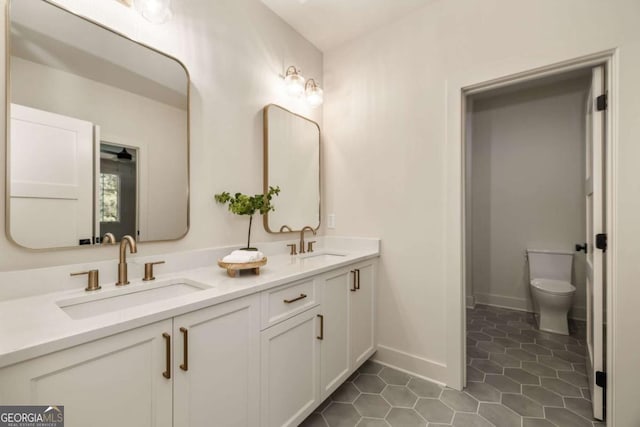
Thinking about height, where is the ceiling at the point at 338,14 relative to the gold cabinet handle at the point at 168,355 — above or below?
above

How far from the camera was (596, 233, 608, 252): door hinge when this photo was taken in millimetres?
1528

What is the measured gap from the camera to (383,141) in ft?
7.41

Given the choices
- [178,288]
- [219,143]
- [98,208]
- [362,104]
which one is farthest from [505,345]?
[98,208]

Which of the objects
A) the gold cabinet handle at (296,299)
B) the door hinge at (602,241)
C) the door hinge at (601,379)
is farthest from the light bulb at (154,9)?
the door hinge at (601,379)

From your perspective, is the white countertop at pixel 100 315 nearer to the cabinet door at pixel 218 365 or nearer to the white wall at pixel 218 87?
the cabinet door at pixel 218 365

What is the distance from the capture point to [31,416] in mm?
716

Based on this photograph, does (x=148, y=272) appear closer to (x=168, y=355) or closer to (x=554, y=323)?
(x=168, y=355)

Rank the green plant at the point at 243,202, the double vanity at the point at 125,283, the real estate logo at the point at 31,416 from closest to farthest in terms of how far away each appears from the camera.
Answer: the real estate logo at the point at 31,416 < the double vanity at the point at 125,283 < the green plant at the point at 243,202

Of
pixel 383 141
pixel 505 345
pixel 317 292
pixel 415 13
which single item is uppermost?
pixel 415 13

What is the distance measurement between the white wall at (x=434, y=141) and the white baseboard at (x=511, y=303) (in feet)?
6.84

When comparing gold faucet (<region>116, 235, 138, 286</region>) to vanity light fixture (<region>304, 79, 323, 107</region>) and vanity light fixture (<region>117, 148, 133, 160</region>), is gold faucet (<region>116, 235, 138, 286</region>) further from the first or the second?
vanity light fixture (<region>304, 79, 323, 107</region>)

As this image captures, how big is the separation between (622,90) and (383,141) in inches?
52.4

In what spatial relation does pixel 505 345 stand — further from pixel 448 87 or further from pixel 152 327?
pixel 152 327

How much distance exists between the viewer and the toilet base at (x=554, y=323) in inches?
108
